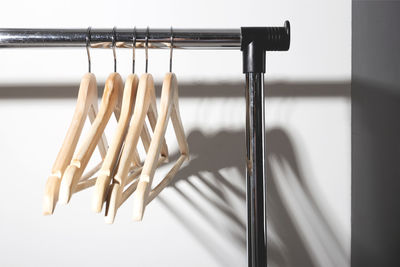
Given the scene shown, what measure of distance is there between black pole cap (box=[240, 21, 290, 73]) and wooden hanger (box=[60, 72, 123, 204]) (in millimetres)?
222

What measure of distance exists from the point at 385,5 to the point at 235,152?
0.50 m

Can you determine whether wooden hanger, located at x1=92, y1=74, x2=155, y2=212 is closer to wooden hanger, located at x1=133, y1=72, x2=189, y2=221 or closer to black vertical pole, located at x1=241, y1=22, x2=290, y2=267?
wooden hanger, located at x1=133, y1=72, x2=189, y2=221

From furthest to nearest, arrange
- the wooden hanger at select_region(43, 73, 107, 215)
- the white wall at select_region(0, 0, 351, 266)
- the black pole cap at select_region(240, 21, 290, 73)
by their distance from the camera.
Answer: the white wall at select_region(0, 0, 351, 266), the black pole cap at select_region(240, 21, 290, 73), the wooden hanger at select_region(43, 73, 107, 215)

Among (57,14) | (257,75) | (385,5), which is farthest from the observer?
(57,14)

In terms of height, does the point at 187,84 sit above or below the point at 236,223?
above

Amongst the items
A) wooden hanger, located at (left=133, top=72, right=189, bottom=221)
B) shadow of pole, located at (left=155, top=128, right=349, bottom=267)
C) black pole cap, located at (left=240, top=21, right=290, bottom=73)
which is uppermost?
black pole cap, located at (left=240, top=21, right=290, bottom=73)

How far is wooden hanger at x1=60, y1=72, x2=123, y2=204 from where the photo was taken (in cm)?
56

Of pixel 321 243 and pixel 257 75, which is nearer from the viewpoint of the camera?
pixel 257 75

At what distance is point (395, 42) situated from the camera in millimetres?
749

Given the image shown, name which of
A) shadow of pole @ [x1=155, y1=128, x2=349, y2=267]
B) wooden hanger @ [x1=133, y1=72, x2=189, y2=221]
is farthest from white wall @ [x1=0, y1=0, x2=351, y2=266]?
wooden hanger @ [x1=133, y1=72, x2=189, y2=221]

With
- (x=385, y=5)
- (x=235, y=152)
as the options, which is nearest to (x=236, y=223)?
(x=235, y=152)

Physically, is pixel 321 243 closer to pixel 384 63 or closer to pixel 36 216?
pixel 384 63

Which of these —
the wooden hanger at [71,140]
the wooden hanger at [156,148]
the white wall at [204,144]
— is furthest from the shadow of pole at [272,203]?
the wooden hanger at [71,140]

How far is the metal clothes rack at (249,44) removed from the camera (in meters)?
0.67
